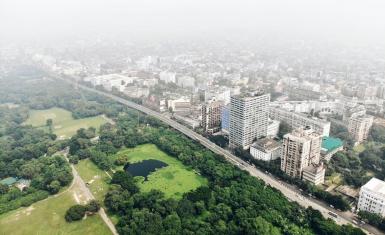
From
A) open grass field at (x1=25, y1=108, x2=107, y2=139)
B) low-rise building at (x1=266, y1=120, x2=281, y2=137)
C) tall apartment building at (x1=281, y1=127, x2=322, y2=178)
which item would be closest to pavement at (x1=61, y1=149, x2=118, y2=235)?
open grass field at (x1=25, y1=108, x2=107, y2=139)

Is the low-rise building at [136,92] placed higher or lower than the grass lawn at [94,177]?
higher

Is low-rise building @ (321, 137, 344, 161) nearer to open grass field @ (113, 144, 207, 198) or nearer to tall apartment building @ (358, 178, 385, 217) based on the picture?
tall apartment building @ (358, 178, 385, 217)

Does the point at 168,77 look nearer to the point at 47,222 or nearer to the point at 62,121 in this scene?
the point at 62,121

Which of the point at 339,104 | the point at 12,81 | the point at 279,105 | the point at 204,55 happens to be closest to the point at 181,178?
the point at 279,105

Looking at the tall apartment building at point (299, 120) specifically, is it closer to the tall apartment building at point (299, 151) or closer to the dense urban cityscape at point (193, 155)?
the dense urban cityscape at point (193, 155)

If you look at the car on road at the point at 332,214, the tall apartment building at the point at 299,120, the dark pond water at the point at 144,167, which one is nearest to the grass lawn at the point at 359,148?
the tall apartment building at the point at 299,120

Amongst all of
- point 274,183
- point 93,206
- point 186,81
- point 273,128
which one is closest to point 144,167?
point 93,206

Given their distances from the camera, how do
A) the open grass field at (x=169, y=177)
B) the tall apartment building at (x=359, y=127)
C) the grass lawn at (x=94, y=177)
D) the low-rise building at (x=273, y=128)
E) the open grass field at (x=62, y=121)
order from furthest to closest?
the open grass field at (x=62, y=121), the low-rise building at (x=273, y=128), the tall apartment building at (x=359, y=127), the open grass field at (x=169, y=177), the grass lawn at (x=94, y=177)
